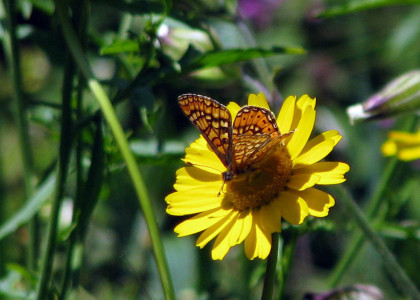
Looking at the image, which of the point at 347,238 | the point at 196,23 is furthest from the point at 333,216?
the point at 196,23

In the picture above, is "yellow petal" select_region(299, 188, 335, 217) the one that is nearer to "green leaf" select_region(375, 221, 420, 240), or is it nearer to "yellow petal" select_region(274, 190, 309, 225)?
"yellow petal" select_region(274, 190, 309, 225)

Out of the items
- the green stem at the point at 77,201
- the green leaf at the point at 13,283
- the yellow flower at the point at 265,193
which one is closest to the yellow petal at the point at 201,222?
the yellow flower at the point at 265,193

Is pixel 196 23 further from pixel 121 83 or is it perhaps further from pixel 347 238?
pixel 347 238

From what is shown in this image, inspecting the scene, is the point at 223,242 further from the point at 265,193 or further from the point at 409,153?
the point at 409,153

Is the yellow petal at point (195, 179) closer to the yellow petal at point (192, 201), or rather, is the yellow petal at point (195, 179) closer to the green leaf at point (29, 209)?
the yellow petal at point (192, 201)

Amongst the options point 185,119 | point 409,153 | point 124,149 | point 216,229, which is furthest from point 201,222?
point 185,119

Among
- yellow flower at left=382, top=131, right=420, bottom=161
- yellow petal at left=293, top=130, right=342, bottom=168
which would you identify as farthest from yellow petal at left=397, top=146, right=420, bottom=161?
yellow petal at left=293, top=130, right=342, bottom=168
